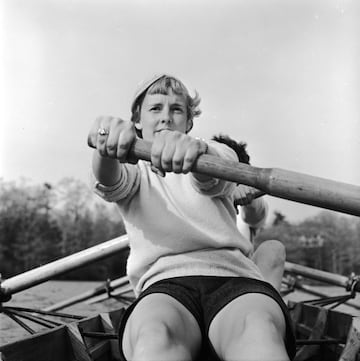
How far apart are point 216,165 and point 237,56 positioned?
385 cm

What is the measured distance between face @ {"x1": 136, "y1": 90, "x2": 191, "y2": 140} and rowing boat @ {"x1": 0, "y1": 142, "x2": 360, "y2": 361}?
0.25m

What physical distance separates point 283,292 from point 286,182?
85.0 inches

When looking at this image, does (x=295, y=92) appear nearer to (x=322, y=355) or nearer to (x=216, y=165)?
(x=322, y=355)

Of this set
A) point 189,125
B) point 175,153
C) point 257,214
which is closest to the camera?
point 175,153

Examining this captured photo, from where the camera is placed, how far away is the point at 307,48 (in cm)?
429

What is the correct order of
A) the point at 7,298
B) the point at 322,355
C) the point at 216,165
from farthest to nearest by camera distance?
1. the point at 7,298
2. the point at 322,355
3. the point at 216,165

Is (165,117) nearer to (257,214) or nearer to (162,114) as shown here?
(162,114)

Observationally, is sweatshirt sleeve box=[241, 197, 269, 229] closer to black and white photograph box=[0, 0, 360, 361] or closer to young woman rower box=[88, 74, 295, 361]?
black and white photograph box=[0, 0, 360, 361]

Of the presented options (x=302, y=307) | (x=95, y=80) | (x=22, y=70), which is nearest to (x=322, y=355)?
(x=302, y=307)

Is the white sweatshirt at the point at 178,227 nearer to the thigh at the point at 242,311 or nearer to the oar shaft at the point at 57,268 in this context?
the thigh at the point at 242,311

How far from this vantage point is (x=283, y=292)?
2.88 m

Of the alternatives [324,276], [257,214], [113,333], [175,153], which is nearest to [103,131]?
[175,153]

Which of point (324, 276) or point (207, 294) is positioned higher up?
point (207, 294)

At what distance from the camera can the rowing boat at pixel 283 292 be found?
0.83m
